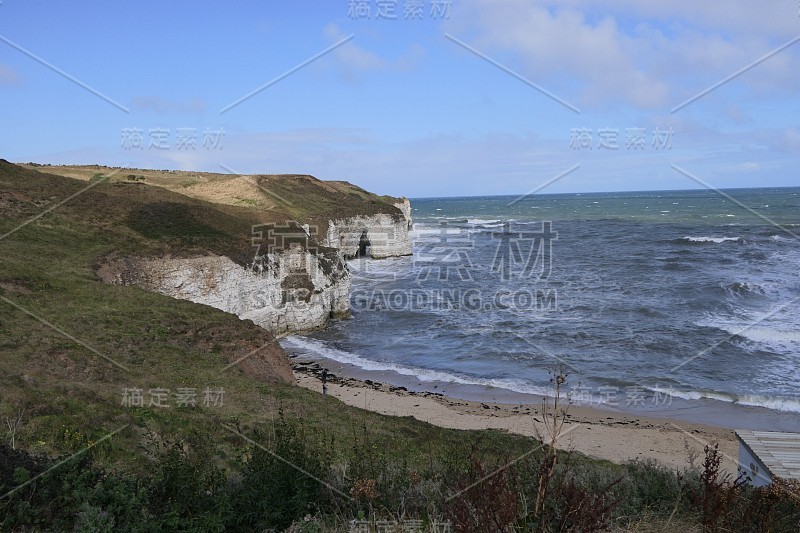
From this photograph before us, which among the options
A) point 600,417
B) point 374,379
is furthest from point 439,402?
point 600,417

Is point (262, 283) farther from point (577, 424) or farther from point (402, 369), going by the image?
point (577, 424)

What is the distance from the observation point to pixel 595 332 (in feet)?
107

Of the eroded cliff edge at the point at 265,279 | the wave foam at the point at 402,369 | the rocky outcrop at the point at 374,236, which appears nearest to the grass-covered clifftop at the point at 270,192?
the rocky outcrop at the point at 374,236

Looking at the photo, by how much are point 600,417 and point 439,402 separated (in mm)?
6599

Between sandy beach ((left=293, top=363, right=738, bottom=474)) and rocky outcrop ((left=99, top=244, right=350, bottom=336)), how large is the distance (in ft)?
24.5

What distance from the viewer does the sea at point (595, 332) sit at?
24281 mm

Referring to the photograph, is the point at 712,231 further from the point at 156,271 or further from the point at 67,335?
the point at 67,335

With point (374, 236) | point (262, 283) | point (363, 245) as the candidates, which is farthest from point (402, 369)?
point (363, 245)

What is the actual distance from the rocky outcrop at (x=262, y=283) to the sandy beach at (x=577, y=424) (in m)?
7.47

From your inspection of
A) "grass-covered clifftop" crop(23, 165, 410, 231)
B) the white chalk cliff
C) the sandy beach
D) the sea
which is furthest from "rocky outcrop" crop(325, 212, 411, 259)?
the sandy beach

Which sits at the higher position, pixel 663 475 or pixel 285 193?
pixel 285 193

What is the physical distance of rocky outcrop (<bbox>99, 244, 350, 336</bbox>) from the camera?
2716 centimetres

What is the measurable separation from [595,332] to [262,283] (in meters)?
20.1

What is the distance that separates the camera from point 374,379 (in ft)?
88.6
